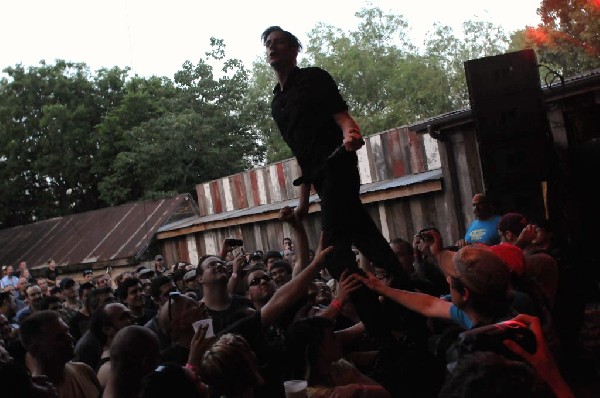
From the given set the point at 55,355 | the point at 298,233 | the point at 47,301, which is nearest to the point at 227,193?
the point at 47,301

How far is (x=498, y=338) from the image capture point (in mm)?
2920

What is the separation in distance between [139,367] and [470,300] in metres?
1.75

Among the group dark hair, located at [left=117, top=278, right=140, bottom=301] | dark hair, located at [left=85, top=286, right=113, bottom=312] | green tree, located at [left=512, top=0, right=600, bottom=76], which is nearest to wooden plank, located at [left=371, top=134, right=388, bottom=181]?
dark hair, located at [left=117, top=278, right=140, bottom=301]

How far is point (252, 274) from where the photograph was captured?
6.52 metres

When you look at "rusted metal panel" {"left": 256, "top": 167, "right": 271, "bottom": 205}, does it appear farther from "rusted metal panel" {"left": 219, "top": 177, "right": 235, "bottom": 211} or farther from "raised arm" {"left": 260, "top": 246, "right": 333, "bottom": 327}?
"raised arm" {"left": 260, "top": 246, "right": 333, "bottom": 327}

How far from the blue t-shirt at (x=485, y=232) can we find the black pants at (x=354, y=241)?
305cm

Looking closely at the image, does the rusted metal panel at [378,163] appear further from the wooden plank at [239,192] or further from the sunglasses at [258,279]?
the sunglasses at [258,279]

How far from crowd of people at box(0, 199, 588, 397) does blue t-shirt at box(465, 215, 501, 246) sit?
134 centimetres

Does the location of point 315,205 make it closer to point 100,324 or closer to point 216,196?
point 216,196

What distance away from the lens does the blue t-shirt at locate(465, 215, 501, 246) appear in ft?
25.6

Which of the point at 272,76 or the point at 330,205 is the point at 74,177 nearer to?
the point at 272,76

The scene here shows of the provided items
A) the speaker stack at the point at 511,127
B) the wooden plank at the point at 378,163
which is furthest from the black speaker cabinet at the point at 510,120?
the wooden plank at the point at 378,163

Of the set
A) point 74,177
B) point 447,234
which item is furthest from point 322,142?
point 74,177

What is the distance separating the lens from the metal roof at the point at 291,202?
1585 cm
